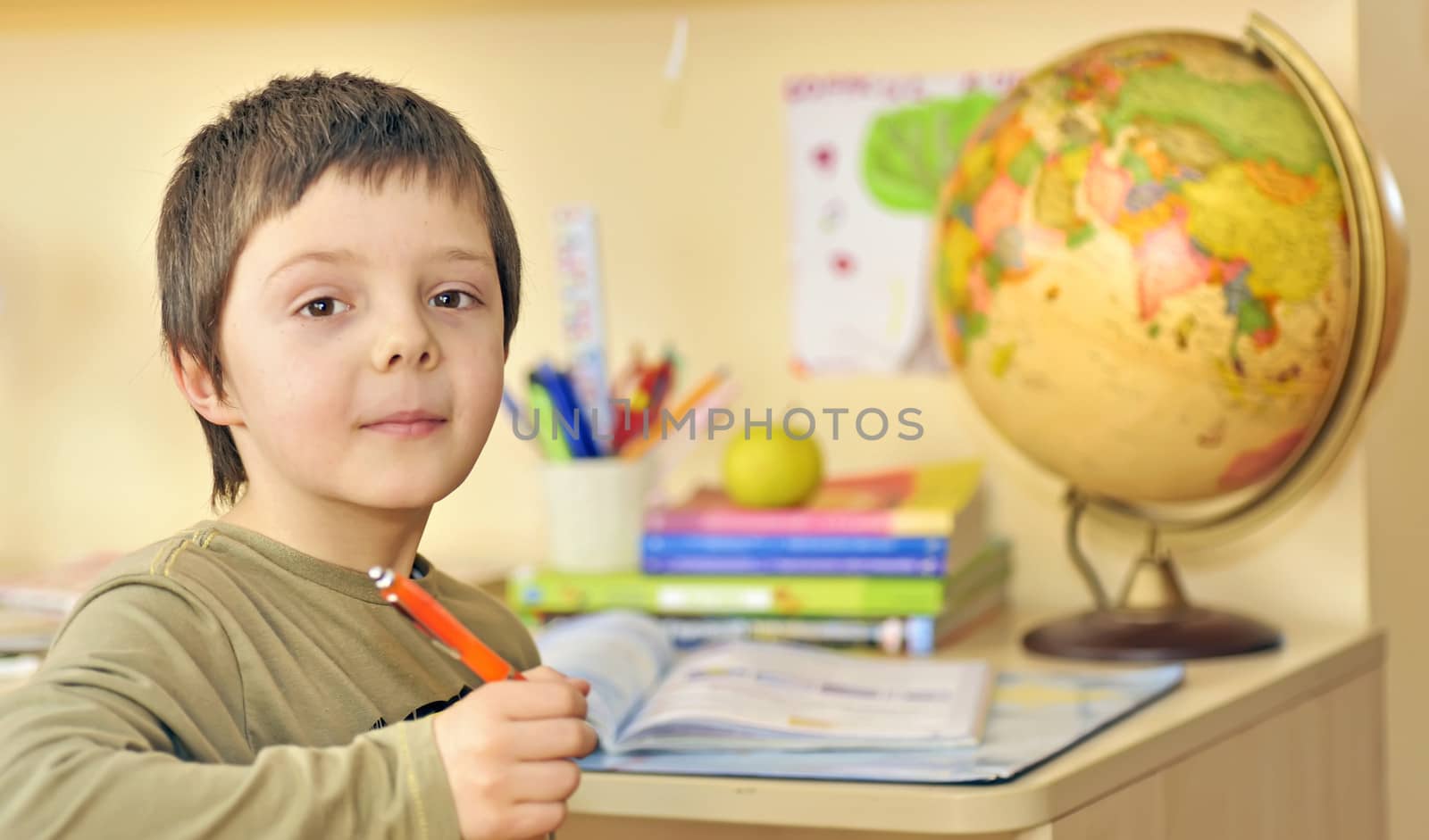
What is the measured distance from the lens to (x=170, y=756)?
436 millimetres

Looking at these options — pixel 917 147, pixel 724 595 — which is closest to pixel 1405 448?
pixel 917 147

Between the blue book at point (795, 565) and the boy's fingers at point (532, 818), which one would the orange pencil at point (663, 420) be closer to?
the blue book at point (795, 565)

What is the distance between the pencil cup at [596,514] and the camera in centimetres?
110

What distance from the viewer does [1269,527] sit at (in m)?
1.12

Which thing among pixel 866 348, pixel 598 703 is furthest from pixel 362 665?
pixel 866 348

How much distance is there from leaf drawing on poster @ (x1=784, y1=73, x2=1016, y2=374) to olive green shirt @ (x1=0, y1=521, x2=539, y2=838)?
27.4 inches

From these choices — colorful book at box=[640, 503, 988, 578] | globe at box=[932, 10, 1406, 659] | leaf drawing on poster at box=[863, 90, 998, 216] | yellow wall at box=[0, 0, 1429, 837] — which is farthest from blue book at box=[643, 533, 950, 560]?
leaf drawing on poster at box=[863, 90, 998, 216]

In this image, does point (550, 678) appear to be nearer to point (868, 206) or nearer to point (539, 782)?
point (539, 782)

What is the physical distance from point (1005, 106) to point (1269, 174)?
176mm

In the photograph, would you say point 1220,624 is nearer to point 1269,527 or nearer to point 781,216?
point 1269,527

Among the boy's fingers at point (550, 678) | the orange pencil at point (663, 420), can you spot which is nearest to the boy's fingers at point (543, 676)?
the boy's fingers at point (550, 678)

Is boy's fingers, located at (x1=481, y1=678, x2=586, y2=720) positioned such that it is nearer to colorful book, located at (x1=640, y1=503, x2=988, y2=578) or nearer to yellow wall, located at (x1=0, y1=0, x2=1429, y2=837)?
colorful book, located at (x1=640, y1=503, x2=988, y2=578)

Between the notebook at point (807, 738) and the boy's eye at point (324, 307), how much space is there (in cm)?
31

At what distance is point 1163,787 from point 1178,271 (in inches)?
12.3
